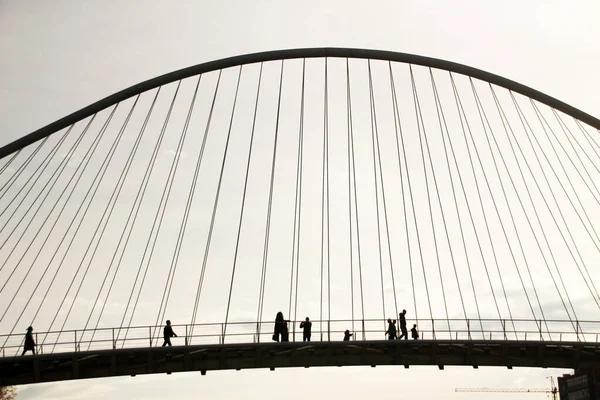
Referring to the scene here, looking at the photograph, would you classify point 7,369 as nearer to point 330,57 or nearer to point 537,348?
point 330,57

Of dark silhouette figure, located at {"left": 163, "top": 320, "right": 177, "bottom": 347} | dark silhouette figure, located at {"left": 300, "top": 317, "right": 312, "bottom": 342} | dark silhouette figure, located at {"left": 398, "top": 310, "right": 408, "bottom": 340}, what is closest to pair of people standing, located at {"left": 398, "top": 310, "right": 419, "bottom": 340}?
dark silhouette figure, located at {"left": 398, "top": 310, "right": 408, "bottom": 340}

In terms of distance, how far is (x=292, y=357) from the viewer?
34.8 m

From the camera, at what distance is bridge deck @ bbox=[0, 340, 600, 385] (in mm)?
32281

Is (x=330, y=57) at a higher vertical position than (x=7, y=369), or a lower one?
higher

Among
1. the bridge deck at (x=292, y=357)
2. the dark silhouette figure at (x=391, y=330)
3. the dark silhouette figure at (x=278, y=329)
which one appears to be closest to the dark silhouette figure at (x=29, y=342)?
the bridge deck at (x=292, y=357)

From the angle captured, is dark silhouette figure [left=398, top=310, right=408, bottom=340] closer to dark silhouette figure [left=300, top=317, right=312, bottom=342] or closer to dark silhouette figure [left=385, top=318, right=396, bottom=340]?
dark silhouette figure [left=385, top=318, right=396, bottom=340]

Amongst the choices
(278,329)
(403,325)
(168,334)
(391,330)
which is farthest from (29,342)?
(403,325)

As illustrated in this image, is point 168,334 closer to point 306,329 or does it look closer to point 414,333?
point 306,329

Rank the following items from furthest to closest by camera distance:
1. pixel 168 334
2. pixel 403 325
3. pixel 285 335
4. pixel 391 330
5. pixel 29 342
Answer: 1. pixel 403 325
2. pixel 391 330
3. pixel 285 335
4. pixel 168 334
5. pixel 29 342

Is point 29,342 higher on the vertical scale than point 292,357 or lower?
lower

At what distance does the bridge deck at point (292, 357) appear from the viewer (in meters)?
32.3

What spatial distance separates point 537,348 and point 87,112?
24159 mm

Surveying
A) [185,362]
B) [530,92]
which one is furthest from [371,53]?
[185,362]

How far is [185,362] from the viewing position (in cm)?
3391
